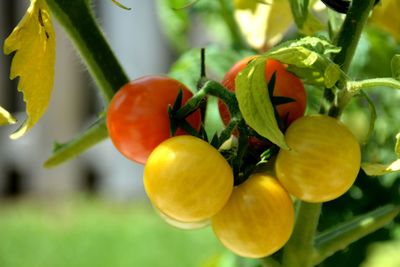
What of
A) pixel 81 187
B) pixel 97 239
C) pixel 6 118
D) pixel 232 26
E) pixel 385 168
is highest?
pixel 6 118

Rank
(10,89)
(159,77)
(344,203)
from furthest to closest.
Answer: (10,89) < (344,203) < (159,77)

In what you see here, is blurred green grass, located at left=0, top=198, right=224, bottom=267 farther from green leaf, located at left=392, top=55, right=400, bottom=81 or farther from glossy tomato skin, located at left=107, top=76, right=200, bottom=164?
green leaf, located at left=392, top=55, right=400, bottom=81

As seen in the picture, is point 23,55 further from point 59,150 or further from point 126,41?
point 126,41

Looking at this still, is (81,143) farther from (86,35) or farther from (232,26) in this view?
(232,26)

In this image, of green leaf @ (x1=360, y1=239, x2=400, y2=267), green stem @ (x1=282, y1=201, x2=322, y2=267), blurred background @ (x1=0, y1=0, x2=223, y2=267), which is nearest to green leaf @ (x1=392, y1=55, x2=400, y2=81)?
green stem @ (x1=282, y1=201, x2=322, y2=267)

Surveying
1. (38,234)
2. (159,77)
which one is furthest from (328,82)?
(38,234)

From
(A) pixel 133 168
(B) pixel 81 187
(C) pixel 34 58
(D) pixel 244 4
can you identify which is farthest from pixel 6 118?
(B) pixel 81 187
